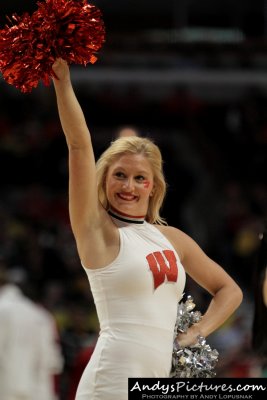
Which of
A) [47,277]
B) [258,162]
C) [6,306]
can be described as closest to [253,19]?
[258,162]

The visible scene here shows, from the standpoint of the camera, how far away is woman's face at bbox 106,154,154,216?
12.4 feet

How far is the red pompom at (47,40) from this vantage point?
3.58 m

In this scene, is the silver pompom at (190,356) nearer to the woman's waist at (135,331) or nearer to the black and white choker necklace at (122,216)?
the woman's waist at (135,331)

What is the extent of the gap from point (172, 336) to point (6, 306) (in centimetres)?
309

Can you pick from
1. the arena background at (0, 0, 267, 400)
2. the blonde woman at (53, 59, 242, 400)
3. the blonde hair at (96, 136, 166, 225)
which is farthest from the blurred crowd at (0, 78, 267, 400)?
the blonde woman at (53, 59, 242, 400)

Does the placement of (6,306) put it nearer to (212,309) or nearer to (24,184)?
(212,309)

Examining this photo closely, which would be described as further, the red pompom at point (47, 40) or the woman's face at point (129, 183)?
the woman's face at point (129, 183)

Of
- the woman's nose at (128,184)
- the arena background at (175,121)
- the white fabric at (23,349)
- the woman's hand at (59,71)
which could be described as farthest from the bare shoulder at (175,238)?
the arena background at (175,121)

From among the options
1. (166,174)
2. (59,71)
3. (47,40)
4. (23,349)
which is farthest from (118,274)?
(166,174)

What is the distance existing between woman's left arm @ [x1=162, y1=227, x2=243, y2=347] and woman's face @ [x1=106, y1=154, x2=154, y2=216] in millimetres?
198

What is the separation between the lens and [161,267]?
364 centimetres

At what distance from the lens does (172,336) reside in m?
3.71

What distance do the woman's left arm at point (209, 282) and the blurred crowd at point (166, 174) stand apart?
19.7 feet

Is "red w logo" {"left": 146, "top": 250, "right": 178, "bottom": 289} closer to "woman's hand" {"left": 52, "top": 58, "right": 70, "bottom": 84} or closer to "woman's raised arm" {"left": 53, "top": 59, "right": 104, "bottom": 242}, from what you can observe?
"woman's raised arm" {"left": 53, "top": 59, "right": 104, "bottom": 242}
